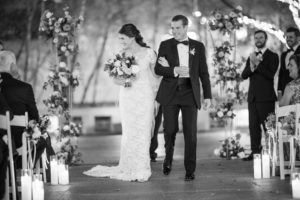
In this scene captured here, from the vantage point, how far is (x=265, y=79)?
38.0 ft

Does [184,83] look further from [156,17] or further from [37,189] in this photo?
[156,17]

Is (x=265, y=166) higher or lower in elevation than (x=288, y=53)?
lower

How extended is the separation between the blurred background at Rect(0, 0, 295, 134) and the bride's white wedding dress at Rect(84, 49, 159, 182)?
12.4 meters

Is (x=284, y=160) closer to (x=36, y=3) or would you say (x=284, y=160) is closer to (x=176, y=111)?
(x=176, y=111)

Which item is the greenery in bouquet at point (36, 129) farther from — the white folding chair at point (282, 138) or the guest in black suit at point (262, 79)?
the guest in black suit at point (262, 79)

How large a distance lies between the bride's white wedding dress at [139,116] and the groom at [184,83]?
0.45m

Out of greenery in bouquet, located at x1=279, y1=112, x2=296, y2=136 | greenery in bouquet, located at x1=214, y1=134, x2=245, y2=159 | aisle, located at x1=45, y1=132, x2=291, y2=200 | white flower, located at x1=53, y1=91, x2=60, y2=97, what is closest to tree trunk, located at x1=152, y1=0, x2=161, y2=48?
greenery in bouquet, located at x1=214, y1=134, x2=245, y2=159

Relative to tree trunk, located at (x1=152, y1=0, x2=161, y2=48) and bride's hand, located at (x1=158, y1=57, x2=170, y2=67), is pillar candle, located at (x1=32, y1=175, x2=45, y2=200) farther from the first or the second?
tree trunk, located at (x1=152, y1=0, x2=161, y2=48)

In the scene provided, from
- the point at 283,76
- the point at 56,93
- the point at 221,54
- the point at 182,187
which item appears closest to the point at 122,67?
the point at 182,187

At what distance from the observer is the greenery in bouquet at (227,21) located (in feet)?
41.2

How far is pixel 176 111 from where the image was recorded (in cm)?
943

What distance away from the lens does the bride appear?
9.80 metres

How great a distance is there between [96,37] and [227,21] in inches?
481

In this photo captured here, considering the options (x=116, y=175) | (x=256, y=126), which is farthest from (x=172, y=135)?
(x=256, y=126)
